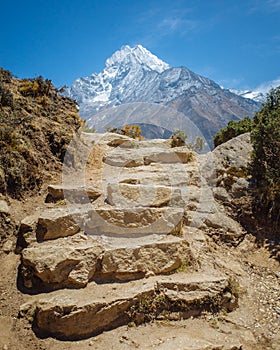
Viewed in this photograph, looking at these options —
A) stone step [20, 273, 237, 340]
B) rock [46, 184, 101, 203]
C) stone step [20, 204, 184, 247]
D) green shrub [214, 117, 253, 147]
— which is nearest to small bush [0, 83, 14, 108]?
rock [46, 184, 101, 203]

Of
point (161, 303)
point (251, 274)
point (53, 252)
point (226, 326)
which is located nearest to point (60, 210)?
point (53, 252)

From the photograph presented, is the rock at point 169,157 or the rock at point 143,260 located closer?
the rock at point 143,260

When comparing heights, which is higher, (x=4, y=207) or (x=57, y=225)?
(x=4, y=207)

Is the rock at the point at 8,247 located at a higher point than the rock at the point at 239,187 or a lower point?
lower

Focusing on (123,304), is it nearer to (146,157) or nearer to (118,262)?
(118,262)

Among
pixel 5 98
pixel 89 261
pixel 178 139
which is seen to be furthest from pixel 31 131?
pixel 178 139

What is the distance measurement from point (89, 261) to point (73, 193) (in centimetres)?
235

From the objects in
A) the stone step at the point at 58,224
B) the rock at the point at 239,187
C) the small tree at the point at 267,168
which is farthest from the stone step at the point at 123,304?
the rock at the point at 239,187

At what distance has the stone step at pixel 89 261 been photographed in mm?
5074

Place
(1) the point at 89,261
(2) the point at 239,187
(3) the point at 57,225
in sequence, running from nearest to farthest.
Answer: (1) the point at 89,261 → (3) the point at 57,225 → (2) the point at 239,187

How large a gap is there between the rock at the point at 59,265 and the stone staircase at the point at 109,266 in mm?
19

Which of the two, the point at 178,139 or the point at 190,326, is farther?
the point at 178,139

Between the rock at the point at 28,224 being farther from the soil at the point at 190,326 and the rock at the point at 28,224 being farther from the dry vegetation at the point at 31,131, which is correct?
the dry vegetation at the point at 31,131

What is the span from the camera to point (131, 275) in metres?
5.47
